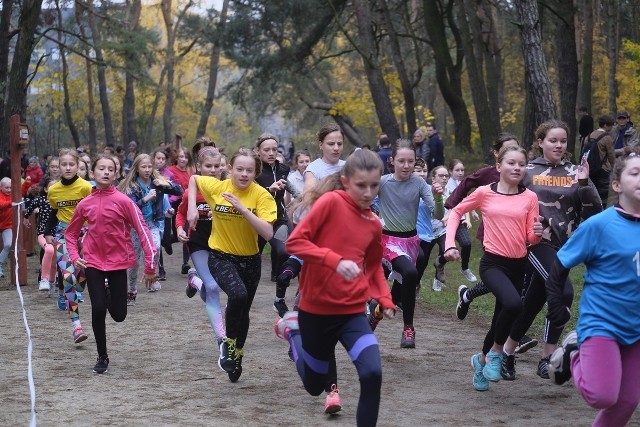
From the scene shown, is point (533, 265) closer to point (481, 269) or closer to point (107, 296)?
point (481, 269)

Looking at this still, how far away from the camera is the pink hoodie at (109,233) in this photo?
9000 millimetres

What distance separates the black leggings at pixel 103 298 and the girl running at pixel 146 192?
4.12 m

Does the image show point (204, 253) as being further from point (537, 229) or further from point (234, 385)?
point (537, 229)

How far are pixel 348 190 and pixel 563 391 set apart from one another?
292cm

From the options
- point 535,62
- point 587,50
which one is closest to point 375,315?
point 535,62

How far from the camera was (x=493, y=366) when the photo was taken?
804 centimetres

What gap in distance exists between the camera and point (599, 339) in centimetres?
538

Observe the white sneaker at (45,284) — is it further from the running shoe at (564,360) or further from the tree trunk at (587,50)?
the tree trunk at (587,50)

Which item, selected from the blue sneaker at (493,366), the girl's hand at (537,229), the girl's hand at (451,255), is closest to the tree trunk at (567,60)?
the girl's hand at (537,229)

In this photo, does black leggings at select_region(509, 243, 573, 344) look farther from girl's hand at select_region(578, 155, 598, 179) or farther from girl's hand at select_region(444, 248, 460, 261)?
girl's hand at select_region(444, 248, 460, 261)

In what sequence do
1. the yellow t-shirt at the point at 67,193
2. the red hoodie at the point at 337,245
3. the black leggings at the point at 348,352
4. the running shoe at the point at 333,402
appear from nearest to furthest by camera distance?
the black leggings at the point at 348,352, the red hoodie at the point at 337,245, the running shoe at the point at 333,402, the yellow t-shirt at the point at 67,193

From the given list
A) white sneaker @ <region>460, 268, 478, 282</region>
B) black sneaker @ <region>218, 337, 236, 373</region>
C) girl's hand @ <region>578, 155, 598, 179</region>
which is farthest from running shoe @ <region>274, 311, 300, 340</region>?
white sneaker @ <region>460, 268, 478, 282</region>

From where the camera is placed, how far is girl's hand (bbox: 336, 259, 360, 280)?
5758 millimetres

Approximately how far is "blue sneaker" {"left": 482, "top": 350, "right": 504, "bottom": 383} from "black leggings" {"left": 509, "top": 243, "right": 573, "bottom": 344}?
0.35 metres
